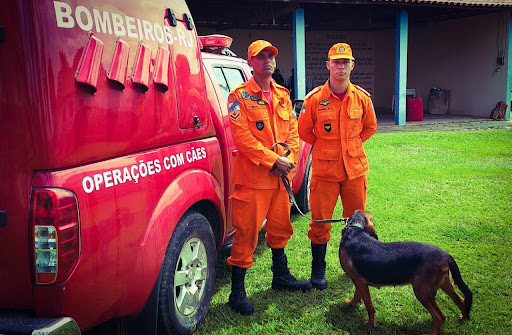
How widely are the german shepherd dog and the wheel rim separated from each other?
925 millimetres

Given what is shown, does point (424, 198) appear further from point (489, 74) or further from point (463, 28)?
point (463, 28)

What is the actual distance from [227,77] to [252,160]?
45.8 inches

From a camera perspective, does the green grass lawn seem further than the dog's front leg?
No

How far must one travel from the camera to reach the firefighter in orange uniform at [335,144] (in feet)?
11.2

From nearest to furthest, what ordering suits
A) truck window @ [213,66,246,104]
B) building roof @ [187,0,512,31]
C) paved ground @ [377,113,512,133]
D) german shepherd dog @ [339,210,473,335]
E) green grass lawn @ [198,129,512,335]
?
Answer: german shepherd dog @ [339,210,473,335] < green grass lawn @ [198,129,512,335] < truck window @ [213,66,246,104] < paved ground @ [377,113,512,133] < building roof @ [187,0,512,31]

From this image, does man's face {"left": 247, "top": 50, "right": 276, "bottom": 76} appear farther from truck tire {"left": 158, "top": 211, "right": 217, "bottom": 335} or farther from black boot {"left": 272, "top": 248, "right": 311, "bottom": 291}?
black boot {"left": 272, "top": 248, "right": 311, "bottom": 291}

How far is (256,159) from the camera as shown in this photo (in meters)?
3.04

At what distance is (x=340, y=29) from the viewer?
1964cm

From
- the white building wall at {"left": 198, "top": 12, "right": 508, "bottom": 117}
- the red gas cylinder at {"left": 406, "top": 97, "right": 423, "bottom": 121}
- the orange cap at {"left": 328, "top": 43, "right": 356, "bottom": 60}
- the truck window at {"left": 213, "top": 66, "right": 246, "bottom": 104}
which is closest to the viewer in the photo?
the orange cap at {"left": 328, "top": 43, "right": 356, "bottom": 60}

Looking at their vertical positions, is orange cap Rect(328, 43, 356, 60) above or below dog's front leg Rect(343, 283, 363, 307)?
above

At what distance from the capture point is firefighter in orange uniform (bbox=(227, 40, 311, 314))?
3.08m

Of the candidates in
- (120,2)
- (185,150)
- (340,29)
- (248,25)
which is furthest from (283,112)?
(340,29)

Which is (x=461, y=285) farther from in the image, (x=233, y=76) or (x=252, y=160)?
(x=233, y=76)

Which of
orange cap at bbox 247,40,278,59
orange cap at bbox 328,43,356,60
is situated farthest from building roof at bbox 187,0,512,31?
orange cap at bbox 247,40,278,59
